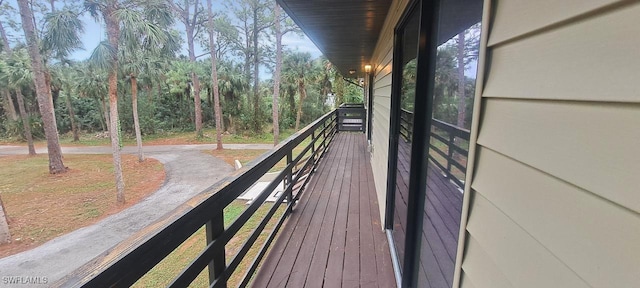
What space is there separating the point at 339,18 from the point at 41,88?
41.0 feet

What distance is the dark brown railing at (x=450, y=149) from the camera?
2.70ft

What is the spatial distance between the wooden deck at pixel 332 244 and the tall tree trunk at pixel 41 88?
11828mm

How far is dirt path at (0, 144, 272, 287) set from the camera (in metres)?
5.31

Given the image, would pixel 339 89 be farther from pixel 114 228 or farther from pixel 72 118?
pixel 72 118

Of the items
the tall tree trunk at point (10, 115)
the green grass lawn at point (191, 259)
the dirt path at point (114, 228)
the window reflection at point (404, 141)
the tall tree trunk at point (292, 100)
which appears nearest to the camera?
the window reflection at point (404, 141)

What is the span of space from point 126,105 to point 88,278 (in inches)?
879

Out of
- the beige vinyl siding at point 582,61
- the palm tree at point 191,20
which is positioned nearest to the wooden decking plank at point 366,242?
the beige vinyl siding at point 582,61

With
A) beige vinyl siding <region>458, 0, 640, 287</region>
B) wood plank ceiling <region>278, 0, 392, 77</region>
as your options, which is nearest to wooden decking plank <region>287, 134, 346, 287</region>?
beige vinyl siding <region>458, 0, 640, 287</region>

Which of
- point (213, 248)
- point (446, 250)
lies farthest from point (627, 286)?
point (213, 248)

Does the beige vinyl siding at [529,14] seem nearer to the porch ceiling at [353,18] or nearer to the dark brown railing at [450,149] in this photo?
the porch ceiling at [353,18]

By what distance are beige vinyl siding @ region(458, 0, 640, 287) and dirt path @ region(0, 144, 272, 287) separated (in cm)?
141

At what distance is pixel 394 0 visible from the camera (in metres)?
2.19

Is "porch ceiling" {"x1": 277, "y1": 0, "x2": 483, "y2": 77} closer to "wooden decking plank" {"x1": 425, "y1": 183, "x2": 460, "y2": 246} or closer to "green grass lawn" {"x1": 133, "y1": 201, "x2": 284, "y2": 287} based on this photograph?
"wooden decking plank" {"x1": 425, "y1": 183, "x2": 460, "y2": 246}

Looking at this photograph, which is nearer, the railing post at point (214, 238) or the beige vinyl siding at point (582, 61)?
the beige vinyl siding at point (582, 61)
